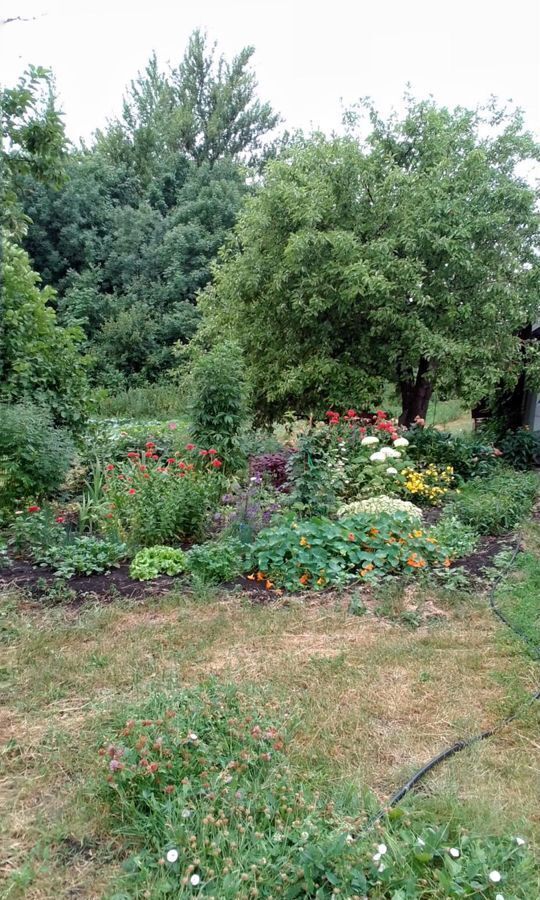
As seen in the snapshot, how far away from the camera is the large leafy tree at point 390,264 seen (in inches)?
299

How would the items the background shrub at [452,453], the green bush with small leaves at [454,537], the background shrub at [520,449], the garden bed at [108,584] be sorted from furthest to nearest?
the background shrub at [520,449] < the background shrub at [452,453] < the green bush with small leaves at [454,537] < the garden bed at [108,584]

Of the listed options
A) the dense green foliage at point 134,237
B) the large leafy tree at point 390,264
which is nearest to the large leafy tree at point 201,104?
the dense green foliage at point 134,237

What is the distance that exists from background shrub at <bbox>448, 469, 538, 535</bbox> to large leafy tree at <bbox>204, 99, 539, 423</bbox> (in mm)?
1602

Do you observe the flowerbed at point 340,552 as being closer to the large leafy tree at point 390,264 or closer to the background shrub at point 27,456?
the background shrub at point 27,456

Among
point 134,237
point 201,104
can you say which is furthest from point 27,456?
point 201,104

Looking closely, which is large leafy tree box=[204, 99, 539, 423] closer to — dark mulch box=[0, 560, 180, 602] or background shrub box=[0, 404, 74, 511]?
background shrub box=[0, 404, 74, 511]

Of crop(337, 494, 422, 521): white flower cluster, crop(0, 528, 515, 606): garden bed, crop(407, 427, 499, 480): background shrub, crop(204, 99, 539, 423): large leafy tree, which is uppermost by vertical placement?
crop(204, 99, 539, 423): large leafy tree

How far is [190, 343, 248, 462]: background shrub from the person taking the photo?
21.2ft

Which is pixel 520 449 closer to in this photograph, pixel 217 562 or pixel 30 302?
pixel 217 562

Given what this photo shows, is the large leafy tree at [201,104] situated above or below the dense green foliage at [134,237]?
above

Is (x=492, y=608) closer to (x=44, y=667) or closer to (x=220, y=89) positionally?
(x=44, y=667)

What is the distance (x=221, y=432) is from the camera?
6.49 m

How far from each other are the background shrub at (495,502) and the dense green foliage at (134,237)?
32.6 feet

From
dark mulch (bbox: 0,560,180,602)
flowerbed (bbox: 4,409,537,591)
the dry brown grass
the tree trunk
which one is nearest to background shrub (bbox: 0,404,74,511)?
flowerbed (bbox: 4,409,537,591)
